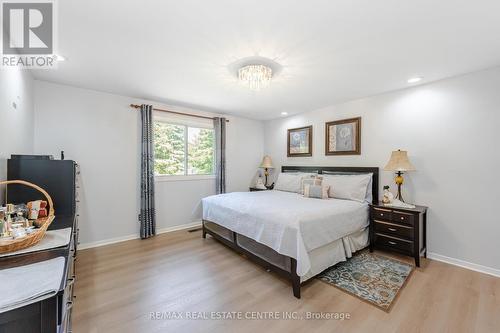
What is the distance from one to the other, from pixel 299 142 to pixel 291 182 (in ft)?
3.18

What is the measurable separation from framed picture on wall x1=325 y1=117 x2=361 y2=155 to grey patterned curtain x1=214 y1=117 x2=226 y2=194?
2133 mm

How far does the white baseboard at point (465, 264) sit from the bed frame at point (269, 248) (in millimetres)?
955

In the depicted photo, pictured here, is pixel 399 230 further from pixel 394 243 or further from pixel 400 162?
pixel 400 162

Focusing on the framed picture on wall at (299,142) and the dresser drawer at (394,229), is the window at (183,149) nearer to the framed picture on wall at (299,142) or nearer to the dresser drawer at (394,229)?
the framed picture on wall at (299,142)

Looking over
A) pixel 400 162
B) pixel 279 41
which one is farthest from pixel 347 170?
pixel 279 41

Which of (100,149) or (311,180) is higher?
(100,149)

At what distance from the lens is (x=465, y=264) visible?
262 centimetres

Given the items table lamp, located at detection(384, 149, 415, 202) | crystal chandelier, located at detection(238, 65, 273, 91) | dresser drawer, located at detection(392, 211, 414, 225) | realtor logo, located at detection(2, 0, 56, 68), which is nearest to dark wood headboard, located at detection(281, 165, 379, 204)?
table lamp, located at detection(384, 149, 415, 202)

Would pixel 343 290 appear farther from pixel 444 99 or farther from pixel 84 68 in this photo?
pixel 84 68

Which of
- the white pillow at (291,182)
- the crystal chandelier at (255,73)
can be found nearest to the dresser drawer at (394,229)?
the white pillow at (291,182)

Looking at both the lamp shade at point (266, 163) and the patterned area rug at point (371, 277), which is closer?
the patterned area rug at point (371, 277)

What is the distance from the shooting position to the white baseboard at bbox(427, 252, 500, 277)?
244 centimetres

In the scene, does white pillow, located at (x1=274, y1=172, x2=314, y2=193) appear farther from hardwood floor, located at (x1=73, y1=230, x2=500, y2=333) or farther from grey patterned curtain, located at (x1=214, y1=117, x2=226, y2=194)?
hardwood floor, located at (x1=73, y1=230, x2=500, y2=333)

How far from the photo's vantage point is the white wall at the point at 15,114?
175cm
